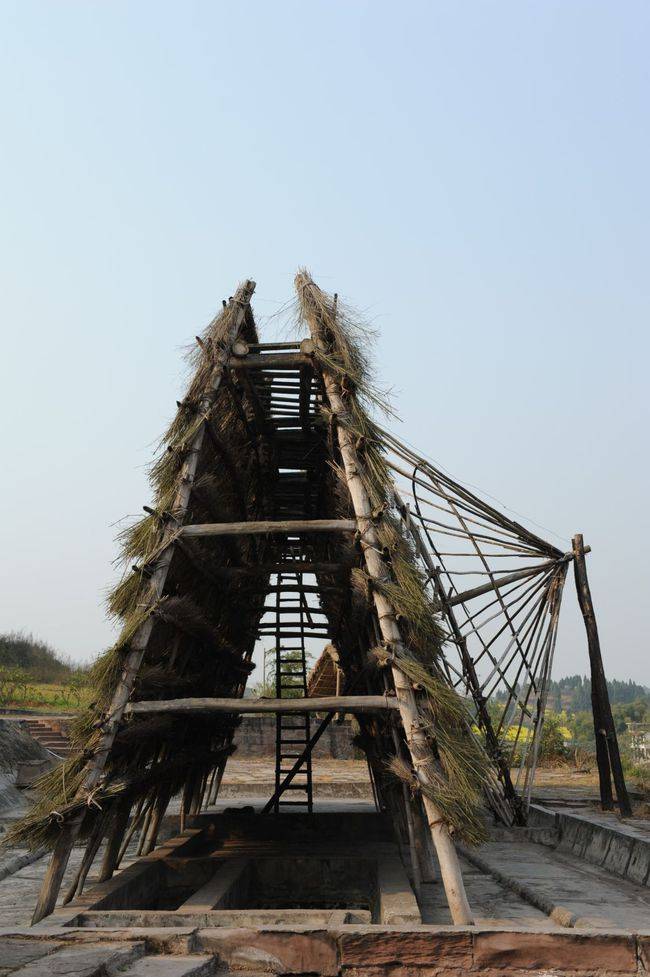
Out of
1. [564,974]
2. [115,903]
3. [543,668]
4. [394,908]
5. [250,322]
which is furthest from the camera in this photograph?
[543,668]

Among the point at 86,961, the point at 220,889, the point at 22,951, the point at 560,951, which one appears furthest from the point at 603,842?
the point at 22,951

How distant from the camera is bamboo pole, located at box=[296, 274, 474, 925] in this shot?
197 inches

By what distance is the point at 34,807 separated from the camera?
5359 mm

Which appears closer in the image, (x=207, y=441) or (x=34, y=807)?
(x=34, y=807)

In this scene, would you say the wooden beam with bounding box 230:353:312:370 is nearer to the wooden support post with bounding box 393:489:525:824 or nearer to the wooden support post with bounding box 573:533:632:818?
the wooden support post with bounding box 393:489:525:824

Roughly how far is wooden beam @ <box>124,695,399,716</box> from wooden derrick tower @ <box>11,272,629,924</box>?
→ 0.01m

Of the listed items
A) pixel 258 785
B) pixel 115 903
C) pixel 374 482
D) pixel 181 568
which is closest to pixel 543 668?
pixel 374 482

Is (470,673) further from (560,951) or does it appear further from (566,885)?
(560,951)

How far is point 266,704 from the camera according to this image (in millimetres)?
5848

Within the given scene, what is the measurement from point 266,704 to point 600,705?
4568 millimetres

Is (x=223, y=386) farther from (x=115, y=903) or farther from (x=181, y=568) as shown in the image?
(x=115, y=903)

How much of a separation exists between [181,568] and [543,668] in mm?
3865

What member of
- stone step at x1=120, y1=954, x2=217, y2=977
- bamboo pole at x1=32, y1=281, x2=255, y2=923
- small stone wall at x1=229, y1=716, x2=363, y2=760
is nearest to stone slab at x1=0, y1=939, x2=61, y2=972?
stone step at x1=120, y1=954, x2=217, y2=977

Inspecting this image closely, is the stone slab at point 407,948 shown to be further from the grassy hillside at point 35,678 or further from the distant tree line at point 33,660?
the distant tree line at point 33,660
